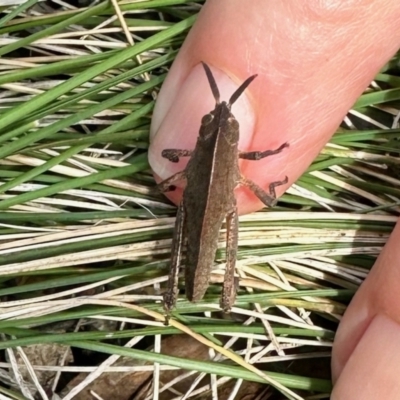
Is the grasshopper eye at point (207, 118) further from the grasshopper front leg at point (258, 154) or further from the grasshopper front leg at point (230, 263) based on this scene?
the grasshopper front leg at point (230, 263)

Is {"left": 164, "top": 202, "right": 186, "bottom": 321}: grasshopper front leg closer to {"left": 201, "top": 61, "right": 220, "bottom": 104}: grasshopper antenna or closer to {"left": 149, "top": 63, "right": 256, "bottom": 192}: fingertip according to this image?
{"left": 149, "top": 63, "right": 256, "bottom": 192}: fingertip

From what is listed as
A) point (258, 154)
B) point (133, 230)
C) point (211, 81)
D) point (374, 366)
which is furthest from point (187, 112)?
point (374, 366)

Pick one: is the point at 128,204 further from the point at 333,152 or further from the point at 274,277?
the point at 333,152

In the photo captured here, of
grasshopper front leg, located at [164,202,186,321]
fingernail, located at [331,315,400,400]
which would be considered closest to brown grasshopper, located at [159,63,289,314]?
grasshopper front leg, located at [164,202,186,321]

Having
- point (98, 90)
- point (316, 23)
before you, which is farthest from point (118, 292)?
point (316, 23)

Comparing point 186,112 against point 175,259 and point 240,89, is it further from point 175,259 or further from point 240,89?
point 175,259

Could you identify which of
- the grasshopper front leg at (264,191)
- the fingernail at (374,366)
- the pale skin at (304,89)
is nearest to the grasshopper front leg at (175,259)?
the pale skin at (304,89)
